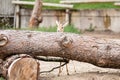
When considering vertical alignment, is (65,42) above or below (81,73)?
above

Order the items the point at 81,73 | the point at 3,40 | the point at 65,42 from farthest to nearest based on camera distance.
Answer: the point at 81,73, the point at 65,42, the point at 3,40

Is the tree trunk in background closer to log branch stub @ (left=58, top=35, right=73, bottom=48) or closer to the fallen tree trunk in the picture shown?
the fallen tree trunk

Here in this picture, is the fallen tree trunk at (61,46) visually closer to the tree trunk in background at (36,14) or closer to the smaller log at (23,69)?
the smaller log at (23,69)

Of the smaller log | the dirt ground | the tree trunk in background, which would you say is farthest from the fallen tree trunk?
the tree trunk in background

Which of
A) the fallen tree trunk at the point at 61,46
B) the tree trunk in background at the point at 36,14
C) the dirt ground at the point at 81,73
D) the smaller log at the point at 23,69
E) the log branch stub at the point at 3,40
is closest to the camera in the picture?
the smaller log at the point at 23,69

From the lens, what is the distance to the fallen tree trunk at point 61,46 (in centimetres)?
645

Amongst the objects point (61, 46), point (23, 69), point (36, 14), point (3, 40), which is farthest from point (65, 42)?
point (36, 14)

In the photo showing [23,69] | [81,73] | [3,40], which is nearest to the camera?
[23,69]

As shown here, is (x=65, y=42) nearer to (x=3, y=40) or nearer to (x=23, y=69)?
(x=23, y=69)

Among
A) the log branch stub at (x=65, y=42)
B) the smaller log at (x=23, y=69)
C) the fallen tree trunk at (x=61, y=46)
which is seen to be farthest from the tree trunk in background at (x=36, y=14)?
the smaller log at (x=23, y=69)

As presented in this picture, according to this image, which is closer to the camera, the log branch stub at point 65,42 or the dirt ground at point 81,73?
the log branch stub at point 65,42

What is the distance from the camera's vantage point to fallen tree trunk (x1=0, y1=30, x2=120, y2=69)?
645cm

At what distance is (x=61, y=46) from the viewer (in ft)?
21.2

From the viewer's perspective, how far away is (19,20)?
15.4 metres
